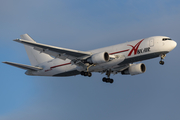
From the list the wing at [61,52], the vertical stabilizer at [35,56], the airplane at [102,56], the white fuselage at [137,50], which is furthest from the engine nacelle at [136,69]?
the vertical stabilizer at [35,56]

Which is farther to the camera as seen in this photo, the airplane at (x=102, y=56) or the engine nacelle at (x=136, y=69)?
the engine nacelle at (x=136, y=69)

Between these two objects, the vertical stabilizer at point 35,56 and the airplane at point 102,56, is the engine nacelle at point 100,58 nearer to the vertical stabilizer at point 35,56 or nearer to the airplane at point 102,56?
the airplane at point 102,56

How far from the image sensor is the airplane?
42.3m

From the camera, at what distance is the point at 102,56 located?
4253cm

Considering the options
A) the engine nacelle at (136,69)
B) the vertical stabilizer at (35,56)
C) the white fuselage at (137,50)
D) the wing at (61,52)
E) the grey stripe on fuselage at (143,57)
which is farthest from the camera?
the vertical stabilizer at (35,56)

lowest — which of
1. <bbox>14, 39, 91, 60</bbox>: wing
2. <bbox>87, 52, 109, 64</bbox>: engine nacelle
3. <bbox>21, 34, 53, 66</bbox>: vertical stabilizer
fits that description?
<bbox>87, 52, 109, 64</bbox>: engine nacelle

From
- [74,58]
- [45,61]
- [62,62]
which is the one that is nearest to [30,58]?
[45,61]

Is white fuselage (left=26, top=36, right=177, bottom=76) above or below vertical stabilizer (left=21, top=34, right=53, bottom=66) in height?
below

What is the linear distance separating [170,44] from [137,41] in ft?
15.4

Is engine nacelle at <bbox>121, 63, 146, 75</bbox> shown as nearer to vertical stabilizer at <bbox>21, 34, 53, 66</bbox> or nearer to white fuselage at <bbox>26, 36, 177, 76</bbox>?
white fuselage at <bbox>26, 36, 177, 76</bbox>

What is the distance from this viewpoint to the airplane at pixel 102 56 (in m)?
42.3

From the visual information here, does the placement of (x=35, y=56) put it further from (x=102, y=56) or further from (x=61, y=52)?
(x=102, y=56)

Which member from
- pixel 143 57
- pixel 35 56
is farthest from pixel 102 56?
pixel 35 56

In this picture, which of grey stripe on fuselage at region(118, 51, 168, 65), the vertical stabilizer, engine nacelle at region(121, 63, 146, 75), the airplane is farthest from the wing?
engine nacelle at region(121, 63, 146, 75)
